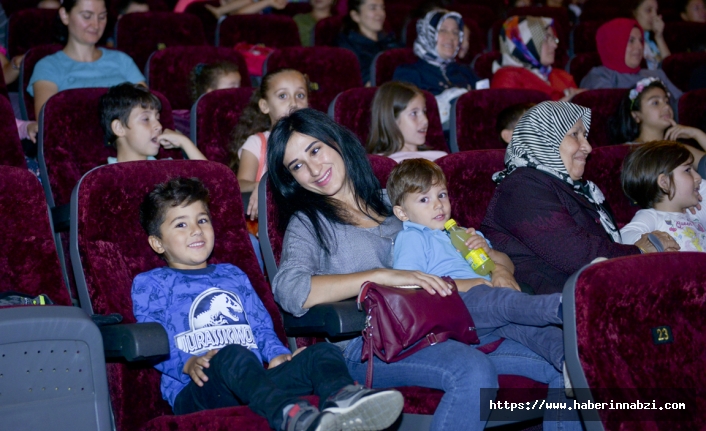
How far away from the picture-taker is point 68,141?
2.55m

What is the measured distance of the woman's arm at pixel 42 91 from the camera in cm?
309

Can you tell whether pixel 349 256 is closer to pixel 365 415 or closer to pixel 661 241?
pixel 365 415

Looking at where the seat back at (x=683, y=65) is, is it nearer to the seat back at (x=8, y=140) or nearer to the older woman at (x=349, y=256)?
the older woman at (x=349, y=256)

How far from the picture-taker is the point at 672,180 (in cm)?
254

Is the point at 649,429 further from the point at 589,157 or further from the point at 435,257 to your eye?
the point at 589,157

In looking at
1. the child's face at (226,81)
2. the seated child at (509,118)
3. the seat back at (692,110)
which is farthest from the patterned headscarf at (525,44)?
the child's face at (226,81)

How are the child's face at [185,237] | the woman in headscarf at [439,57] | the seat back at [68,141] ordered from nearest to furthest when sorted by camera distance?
the child's face at [185,237] < the seat back at [68,141] < the woman in headscarf at [439,57]

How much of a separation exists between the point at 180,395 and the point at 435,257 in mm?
744

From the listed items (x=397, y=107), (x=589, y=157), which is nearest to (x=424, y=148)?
(x=397, y=107)

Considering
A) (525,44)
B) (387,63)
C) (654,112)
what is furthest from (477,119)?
(525,44)

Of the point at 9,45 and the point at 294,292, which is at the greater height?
the point at 9,45

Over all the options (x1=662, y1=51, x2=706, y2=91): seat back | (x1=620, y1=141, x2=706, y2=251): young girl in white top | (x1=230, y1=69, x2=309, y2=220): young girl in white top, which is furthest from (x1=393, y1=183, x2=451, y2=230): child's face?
(x1=662, y1=51, x2=706, y2=91): seat back

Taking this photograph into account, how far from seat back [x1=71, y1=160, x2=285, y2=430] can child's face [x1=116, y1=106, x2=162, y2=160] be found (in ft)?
1.94

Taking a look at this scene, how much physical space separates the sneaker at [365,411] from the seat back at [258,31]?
3.13 meters
